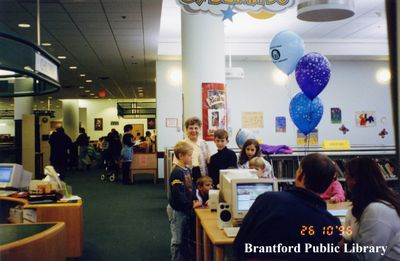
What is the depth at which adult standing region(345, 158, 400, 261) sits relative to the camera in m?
2.33

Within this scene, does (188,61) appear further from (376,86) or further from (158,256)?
(376,86)

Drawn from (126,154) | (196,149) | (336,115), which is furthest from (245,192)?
(126,154)

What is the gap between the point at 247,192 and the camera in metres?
3.03

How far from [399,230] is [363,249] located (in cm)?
22

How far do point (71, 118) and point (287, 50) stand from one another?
1911 cm

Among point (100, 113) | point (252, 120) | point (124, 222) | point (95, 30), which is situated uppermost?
point (95, 30)

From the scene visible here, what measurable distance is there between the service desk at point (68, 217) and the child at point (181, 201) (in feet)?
3.91

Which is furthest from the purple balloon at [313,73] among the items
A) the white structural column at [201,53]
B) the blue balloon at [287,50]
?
the white structural column at [201,53]

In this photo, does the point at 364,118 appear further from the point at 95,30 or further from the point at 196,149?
the point at 196,149

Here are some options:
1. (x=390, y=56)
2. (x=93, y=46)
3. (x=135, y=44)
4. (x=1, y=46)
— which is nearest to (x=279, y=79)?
(x=135, y=44)

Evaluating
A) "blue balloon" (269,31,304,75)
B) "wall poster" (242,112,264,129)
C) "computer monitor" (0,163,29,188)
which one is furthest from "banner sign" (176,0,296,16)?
"wall poster" (242,112,264,129)

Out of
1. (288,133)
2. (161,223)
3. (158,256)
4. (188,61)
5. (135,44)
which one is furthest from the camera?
(288,133)

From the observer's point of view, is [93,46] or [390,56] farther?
[93,46]

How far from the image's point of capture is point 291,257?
6.70ft
